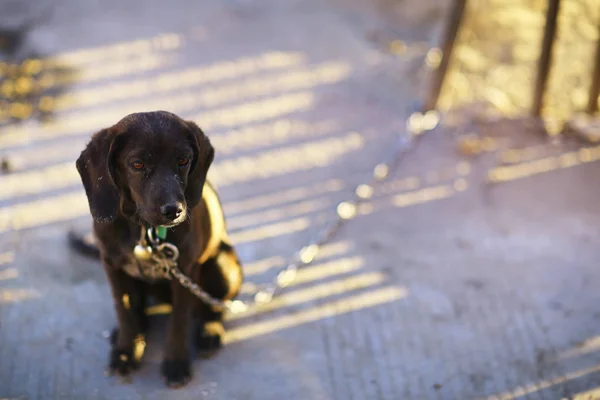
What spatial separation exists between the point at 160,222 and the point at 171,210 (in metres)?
0.09

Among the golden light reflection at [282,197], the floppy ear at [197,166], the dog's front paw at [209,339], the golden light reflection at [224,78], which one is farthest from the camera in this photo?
the golden light reflection at [224,78]

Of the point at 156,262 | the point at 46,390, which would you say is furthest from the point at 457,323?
the point at 46,390

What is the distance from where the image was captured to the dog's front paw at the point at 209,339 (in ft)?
12.3

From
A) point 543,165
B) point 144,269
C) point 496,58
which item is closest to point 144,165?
point 144,269

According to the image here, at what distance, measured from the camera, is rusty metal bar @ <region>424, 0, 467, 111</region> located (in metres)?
4.95

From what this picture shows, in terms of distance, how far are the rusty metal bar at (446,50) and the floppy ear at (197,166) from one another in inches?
98.2

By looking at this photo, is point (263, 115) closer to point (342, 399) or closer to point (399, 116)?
point (399, 116)

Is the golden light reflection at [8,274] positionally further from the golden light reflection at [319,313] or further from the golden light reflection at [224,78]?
the golden light reflection at [224,78]

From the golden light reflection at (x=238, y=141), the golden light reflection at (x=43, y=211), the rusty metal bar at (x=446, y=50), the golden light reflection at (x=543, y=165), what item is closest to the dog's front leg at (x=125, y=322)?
the golden light reflection at (x=43, y=211)

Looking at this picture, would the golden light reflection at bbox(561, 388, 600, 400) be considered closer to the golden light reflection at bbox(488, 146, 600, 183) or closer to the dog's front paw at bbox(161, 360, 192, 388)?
the golden light reflection at bbox(488, 146, 600, 183)

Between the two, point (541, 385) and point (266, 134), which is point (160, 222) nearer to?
point (541, 385)

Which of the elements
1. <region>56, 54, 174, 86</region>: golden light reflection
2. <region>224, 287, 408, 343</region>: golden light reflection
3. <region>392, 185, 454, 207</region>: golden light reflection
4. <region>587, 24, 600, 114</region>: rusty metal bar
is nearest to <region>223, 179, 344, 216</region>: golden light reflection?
<region>392, 185, 454, 207</region>: golden light reflection

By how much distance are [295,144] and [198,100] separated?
2.84 ft

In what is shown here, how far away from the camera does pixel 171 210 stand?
2.95 metres
